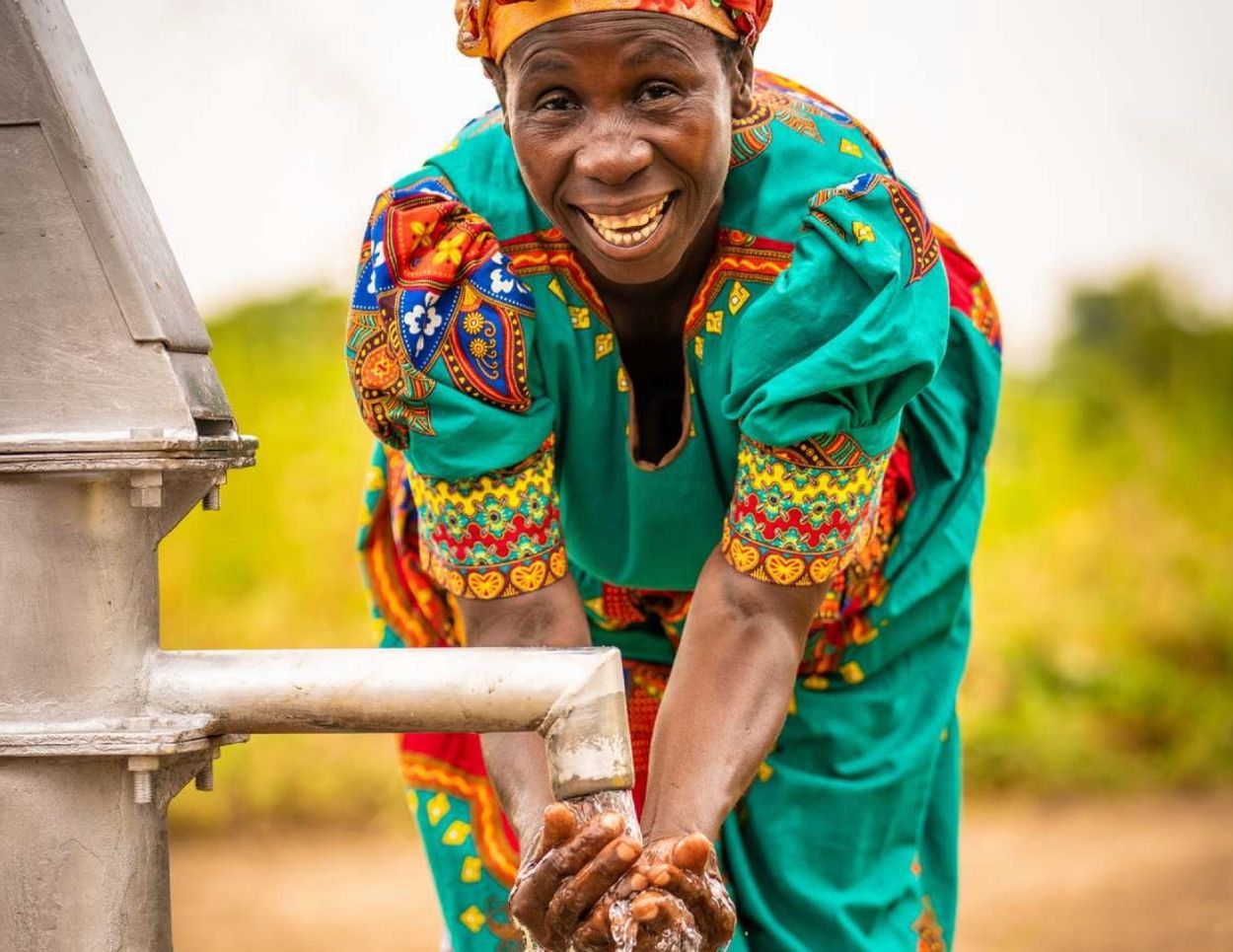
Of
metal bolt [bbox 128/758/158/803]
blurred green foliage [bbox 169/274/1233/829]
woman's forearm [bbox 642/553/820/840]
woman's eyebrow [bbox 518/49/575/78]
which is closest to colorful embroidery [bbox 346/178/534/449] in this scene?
woman's eyebrow [bbox 518/49/575/78]

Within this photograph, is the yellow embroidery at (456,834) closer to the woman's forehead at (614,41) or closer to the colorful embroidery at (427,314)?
the colorful embroidery at (427,314)

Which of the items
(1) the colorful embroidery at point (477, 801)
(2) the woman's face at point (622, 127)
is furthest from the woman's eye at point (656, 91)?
(1) the colorful embroidery at point (477, 801)

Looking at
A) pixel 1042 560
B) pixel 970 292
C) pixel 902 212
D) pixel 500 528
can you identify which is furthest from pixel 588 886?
pixel 1042 560

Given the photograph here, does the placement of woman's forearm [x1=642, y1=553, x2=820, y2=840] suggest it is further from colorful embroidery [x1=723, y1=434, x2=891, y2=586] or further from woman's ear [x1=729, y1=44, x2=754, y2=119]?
woman's ear [x1=729, y1=44, x2=754, y2=119]

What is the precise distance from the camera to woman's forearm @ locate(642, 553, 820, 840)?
1.81 metres

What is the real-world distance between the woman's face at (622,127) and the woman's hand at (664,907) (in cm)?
63

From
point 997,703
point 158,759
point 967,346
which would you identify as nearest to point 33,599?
point 158,759

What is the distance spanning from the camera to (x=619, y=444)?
2.06m

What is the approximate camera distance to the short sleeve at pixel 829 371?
5.90 ft

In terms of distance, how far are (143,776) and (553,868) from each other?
1.22 ft

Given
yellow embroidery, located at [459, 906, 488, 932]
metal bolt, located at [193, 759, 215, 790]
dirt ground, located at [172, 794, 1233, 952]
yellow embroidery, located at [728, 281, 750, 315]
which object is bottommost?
dirt ground, located at [172, 794, 1233, 952]

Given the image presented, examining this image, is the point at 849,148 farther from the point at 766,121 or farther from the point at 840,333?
the point at 840,333

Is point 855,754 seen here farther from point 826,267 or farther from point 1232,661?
point 1232,661

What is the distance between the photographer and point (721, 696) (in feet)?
6.14
